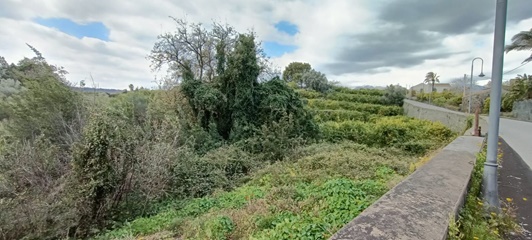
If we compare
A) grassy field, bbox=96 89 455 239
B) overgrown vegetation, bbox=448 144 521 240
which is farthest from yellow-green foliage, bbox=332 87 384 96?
overgrown vegetation, bbox=448 144 521 240

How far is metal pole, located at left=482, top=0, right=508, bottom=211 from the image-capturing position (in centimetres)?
305

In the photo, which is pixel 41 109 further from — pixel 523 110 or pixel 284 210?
pixel 523 110

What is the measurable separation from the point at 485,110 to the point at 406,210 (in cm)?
2515

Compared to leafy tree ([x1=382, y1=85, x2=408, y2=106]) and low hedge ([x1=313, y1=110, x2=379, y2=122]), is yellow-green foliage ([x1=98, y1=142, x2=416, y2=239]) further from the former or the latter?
leafy tree ([x1=382, y1=85, x2=408, y2=106])

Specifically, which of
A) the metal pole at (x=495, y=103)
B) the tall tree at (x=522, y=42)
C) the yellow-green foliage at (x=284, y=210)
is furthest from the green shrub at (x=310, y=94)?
the metal pole at (x=495, y=103)

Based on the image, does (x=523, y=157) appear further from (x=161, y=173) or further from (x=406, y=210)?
(x=161, y=173)

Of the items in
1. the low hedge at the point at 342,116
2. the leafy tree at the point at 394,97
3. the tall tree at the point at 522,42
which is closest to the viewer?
the tall tree at the point at 522,42

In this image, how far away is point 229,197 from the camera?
18.8 feet

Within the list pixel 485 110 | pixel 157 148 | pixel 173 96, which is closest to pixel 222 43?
pixel 173 96

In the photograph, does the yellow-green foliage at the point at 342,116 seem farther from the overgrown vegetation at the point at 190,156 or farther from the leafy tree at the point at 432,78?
the leafy tree at the point at 432,78

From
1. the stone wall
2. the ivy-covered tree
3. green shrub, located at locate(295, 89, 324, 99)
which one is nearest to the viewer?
the ivy-covered tree

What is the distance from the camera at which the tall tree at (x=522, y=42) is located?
18.9m

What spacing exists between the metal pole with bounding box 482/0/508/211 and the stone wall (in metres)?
19.8

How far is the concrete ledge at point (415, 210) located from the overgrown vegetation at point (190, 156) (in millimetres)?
642
